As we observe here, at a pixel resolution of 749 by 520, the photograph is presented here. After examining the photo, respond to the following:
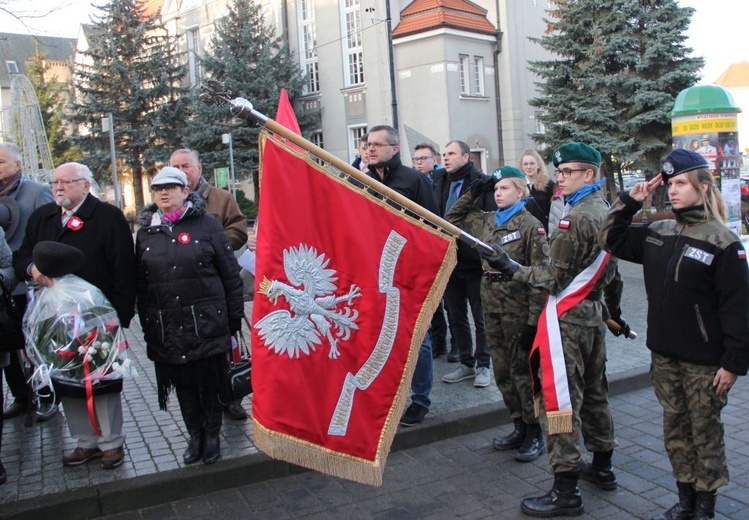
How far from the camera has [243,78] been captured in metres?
30.6

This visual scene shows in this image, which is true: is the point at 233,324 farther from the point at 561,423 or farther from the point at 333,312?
the point at 561,423

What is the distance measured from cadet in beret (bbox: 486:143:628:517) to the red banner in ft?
2.04

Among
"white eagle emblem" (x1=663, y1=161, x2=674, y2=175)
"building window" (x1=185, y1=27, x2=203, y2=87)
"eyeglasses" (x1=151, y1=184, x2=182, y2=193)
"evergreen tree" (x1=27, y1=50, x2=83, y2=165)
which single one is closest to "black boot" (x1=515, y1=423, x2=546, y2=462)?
"white eagle emblem" (x1=663, y1=161, x2=674, y2=175)

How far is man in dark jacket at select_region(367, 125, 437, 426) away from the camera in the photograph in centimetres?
526

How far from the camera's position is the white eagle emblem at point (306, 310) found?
3449 millimetres

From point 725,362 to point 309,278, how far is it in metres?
2.16

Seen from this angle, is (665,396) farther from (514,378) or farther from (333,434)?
(333,434)

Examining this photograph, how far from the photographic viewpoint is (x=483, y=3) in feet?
96.3

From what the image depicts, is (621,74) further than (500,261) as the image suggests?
Yes

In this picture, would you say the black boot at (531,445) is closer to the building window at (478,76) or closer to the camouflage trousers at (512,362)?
the camouflage trousers at (512,362)

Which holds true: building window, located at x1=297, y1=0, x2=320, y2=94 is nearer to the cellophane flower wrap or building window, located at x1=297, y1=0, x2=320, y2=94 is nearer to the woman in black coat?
the woman in black coat

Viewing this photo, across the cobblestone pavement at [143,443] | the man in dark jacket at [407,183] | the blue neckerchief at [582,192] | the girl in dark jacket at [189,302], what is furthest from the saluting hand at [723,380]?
the girl in dark jacket at [189,302]

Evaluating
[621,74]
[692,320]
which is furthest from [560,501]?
[621,74]

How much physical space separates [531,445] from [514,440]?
20 centimetres
